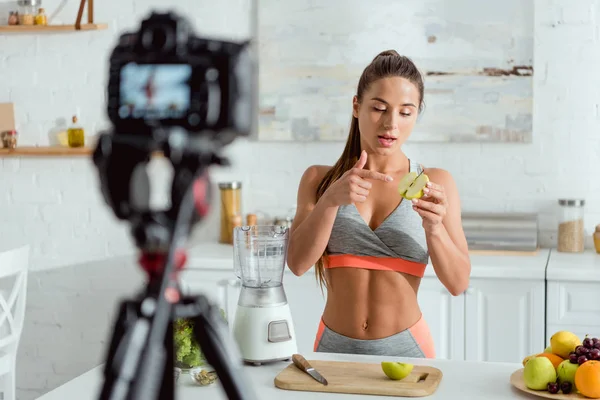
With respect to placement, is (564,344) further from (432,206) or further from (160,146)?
(160,146)

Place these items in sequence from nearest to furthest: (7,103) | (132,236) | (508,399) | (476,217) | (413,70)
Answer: (132,236), (508,399), (413,70), (476,217), (7,103)

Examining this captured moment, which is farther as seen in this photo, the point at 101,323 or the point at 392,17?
the point at 101,323

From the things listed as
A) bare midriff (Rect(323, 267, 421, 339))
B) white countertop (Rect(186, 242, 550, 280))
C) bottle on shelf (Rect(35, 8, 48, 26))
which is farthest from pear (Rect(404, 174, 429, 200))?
bottle on shelf (Rect(35, 8, 48, 26))

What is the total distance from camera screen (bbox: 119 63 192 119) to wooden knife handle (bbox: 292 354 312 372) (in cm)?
124

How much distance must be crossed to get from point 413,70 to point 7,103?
8.09ft

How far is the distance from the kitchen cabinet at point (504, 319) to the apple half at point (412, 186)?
1234 millimetres

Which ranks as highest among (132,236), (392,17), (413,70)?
(392,17)

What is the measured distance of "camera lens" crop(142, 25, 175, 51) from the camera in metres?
0.52

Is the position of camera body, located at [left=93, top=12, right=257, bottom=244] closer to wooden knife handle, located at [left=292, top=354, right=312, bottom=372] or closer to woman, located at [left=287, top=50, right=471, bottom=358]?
wooden knife handle, located at [left=292, top=354, right=312, bottom=372]

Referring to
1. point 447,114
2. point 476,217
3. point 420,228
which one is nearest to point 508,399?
point 420,228

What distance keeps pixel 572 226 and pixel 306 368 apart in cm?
195

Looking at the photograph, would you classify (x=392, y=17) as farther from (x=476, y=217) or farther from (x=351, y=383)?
(x=351, y=383)

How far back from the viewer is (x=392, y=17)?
3.51 m

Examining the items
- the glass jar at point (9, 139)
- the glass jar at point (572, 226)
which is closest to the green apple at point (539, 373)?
the glass jar at point (572, 226)
